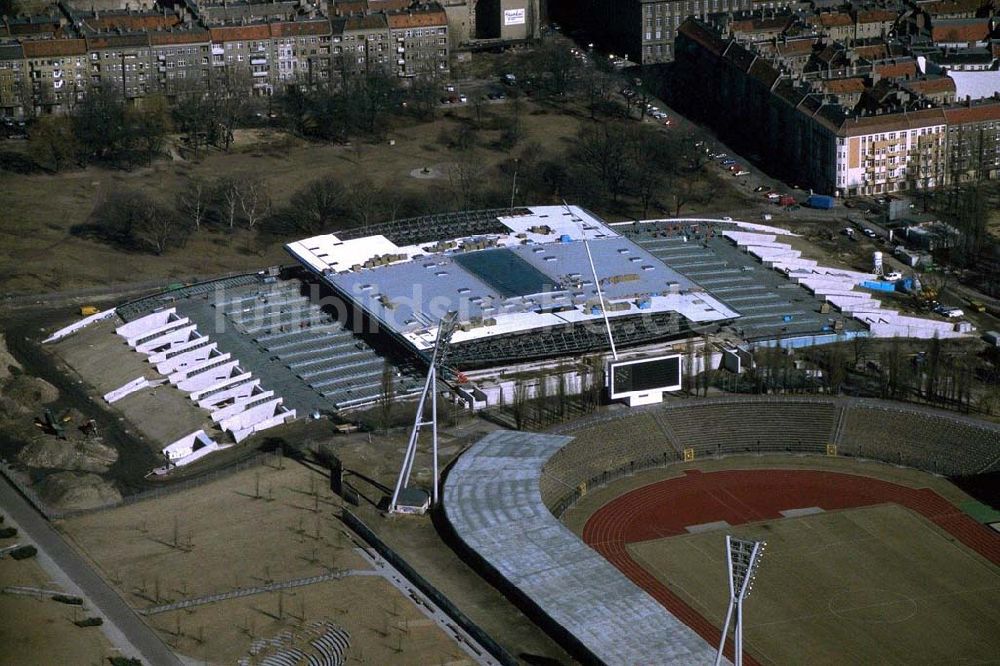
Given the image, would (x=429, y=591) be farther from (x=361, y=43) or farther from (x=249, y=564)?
(x=361, y=43)

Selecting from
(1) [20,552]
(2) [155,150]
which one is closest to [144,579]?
(1) [20,552]

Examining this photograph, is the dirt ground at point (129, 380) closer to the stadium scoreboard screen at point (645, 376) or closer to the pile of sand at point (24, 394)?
the pile of sand at point (24, 394)

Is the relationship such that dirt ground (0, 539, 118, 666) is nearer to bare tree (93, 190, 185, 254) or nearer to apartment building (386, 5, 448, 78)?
bare tree (93, 190, 185, 254)

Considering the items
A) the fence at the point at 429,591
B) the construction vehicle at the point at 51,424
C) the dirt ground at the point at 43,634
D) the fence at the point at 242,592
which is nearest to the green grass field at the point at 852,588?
the fence at the point at 429,591

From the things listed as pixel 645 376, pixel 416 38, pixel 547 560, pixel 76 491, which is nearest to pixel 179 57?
pixel 416 38

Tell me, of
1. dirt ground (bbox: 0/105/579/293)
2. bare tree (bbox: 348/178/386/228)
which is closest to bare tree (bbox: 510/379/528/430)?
bare tree (bbox: 348/178/386/228)
